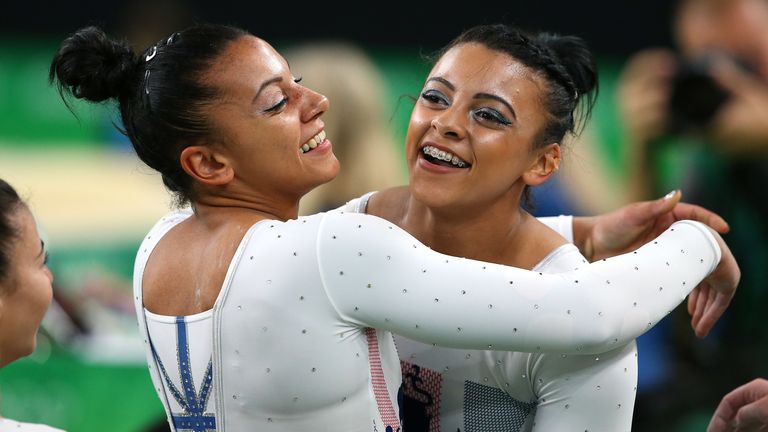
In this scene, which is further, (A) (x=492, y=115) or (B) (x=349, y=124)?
(B) (x=349, y=124)

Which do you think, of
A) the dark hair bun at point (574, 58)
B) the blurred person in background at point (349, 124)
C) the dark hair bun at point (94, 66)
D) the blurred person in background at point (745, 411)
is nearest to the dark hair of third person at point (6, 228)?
the dark hair bun at point (94, 66)

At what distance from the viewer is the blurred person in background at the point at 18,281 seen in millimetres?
1508

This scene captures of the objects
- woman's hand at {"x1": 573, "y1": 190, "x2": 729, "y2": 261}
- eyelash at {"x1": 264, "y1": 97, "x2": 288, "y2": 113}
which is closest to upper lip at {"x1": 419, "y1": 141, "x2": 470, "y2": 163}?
eyelash at {"x1": 264, "y1": 97, "x2": 288, "y2": 113}

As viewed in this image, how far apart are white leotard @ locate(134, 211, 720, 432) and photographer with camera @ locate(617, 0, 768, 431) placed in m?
2.27

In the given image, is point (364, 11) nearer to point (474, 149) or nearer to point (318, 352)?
point (474, 149)

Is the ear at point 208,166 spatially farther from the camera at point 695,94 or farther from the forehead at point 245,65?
the camera at point 695,94

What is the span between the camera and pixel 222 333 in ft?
4.62

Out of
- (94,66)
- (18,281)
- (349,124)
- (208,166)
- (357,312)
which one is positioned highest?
(94,66)

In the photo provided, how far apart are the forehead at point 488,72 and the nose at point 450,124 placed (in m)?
0.05

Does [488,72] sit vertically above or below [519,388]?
above

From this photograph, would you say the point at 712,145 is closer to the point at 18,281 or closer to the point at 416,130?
the point at 416,130

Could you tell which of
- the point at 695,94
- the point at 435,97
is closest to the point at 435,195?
the point at 435,97

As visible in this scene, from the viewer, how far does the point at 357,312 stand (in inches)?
53.7

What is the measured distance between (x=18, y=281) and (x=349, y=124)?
1991mm
